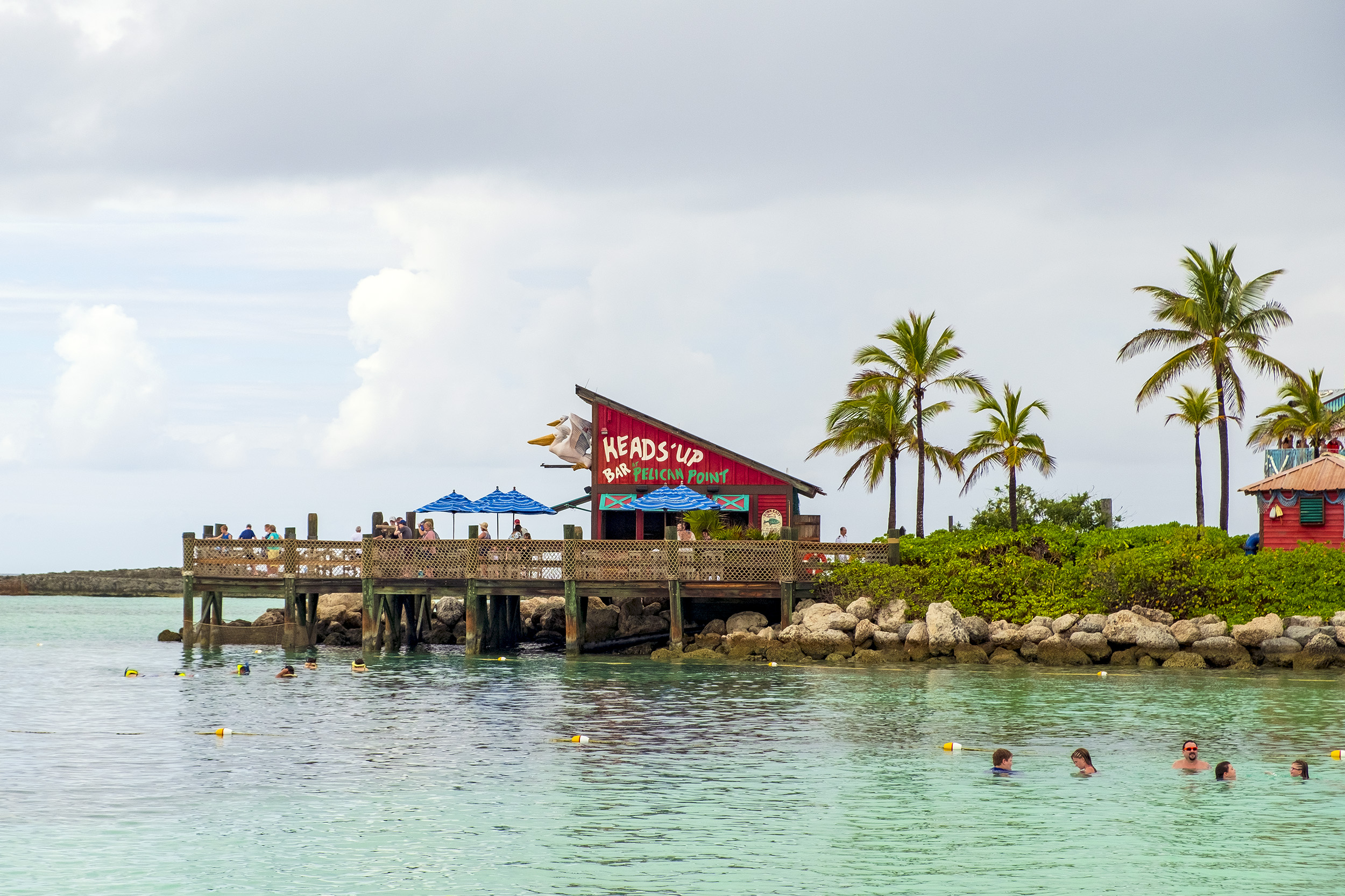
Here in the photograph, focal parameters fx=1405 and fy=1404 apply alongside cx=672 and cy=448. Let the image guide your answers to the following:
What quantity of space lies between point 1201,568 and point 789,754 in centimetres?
1839

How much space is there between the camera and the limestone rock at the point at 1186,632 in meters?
35.5

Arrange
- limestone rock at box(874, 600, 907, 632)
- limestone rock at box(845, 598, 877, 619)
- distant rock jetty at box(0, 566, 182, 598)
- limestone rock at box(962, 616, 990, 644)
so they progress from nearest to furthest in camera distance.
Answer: limestone rock at box(962, 616, 990, 644), limestone rock at box(874, 600, 907, 632), limestone rock at box(845, 598, 877, 619), distant rock jetty at box(0, 566, 182, 598)

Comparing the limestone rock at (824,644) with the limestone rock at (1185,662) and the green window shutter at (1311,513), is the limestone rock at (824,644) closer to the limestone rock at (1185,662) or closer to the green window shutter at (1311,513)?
the limestone rock at (1185,662)

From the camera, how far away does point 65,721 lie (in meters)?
29.0

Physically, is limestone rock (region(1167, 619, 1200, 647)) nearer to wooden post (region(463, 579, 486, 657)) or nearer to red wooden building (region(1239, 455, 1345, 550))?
red wooden building (region(1239, 455, 1345, 550))

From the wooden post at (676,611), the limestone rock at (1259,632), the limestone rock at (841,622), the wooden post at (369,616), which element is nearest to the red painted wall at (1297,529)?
the limestone rock at (1259,632)

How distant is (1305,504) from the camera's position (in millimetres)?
38719

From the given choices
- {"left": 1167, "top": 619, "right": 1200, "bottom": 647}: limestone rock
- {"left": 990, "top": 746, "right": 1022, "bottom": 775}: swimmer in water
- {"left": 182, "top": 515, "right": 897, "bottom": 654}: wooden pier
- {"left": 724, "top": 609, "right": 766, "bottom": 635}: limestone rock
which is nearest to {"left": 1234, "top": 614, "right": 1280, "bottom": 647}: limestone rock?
{"left": 1167, "top": 619, "right": 1200, "bottom": 647}: limestone rock

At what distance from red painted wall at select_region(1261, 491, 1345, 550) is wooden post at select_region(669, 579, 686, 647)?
643 inches

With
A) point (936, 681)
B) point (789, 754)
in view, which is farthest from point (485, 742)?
point (936, 681)

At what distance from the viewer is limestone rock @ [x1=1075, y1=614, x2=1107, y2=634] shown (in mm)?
36125

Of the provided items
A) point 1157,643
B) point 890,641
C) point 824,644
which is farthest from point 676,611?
point 1157,643

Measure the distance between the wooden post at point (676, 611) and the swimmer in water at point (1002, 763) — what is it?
664 inches

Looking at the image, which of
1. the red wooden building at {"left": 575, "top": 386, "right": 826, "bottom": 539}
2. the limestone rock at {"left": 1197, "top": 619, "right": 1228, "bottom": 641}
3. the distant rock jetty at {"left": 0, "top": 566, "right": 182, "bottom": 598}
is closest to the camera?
the limestone rock at {"left": 1197, "top": 619, "right": 1228, "bottom": 641}
